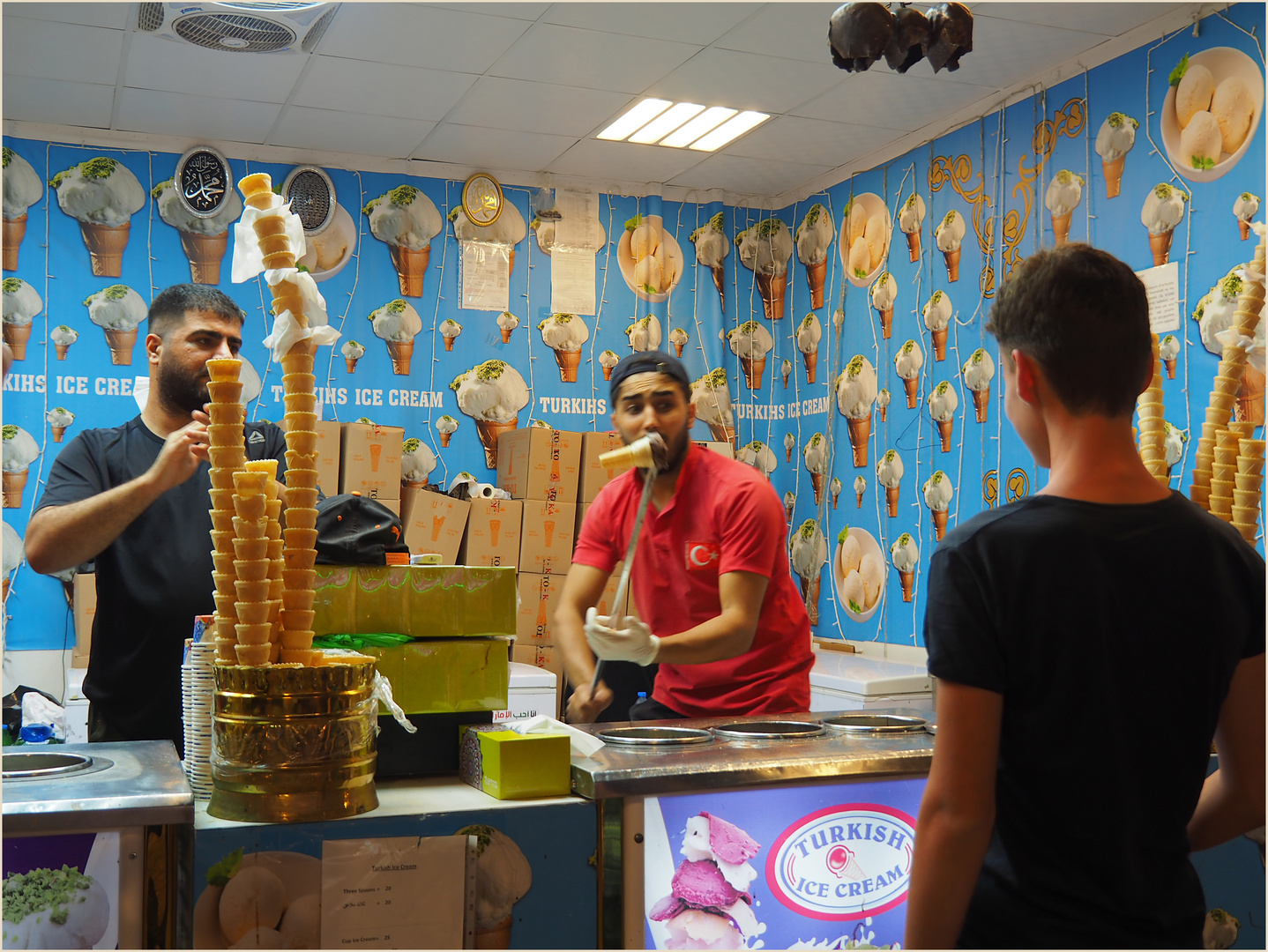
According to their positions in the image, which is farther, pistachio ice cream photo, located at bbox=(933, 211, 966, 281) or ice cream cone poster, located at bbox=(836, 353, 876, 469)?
ice cream cone poster, located at bbox=(836, 353, 876, 469)

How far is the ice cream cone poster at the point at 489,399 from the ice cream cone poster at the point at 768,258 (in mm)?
1703

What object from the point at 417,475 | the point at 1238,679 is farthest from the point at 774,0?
the point at 1238,679

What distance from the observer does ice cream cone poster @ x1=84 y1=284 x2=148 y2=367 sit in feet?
17.4

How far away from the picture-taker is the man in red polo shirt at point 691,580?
260 cm

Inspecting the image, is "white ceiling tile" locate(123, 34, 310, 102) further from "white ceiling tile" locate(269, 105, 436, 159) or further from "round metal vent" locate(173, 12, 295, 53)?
"white ceiling tile" locate(269, 105, 436, 159)

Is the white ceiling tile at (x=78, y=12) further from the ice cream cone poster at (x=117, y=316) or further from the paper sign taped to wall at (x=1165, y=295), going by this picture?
the paper sign taped to wall at (x=1165, y=295)

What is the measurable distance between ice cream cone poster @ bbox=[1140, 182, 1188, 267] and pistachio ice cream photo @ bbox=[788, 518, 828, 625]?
8.42 ft

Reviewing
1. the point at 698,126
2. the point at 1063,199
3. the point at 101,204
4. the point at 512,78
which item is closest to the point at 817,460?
the point at 698,126

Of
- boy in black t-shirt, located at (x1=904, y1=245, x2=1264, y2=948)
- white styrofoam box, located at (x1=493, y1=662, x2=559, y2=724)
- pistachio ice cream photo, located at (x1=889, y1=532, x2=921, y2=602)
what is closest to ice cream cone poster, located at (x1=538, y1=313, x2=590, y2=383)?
white styrofoam box, located at (x1=493, y1=662, x2=559, y2=724)

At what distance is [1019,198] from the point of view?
4820mm

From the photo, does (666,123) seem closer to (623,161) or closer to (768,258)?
(623,161)

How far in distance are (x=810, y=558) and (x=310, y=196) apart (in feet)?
11.4

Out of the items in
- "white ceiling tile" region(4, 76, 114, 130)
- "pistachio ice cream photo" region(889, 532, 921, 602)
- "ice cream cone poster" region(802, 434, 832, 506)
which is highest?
"white ceiling tile" region(4, 76, 114, 130)

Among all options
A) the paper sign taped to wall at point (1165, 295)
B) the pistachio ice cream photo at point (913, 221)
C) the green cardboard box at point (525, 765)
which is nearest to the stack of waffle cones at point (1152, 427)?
the green cardboard box at point (525, 765)
